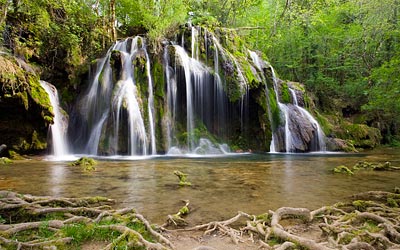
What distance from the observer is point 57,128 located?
14.8 m

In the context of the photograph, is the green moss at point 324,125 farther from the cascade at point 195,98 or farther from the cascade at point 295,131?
the cascade at point 195,98

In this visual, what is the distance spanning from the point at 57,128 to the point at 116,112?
Result: 9.67ft

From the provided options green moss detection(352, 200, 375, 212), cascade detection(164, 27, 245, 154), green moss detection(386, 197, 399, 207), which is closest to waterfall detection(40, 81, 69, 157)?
cascade detection(164, 27, 245, 154)

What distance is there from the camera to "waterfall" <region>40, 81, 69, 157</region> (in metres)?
14.4

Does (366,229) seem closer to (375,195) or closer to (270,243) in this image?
(270,243)

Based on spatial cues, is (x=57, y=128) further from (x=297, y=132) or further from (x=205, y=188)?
(x=297, y=132)

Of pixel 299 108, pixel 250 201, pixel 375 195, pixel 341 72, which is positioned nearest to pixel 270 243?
pixel 250 201

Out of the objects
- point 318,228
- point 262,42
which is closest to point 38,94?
point 318,228

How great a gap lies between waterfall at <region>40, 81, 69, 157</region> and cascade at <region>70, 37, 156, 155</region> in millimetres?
1281

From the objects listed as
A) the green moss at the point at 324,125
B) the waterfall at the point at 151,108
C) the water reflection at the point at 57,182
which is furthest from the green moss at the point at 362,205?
the green moss at the point at 324,125

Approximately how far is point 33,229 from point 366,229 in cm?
392

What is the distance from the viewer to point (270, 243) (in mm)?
3375

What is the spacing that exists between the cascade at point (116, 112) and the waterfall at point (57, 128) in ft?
4.20

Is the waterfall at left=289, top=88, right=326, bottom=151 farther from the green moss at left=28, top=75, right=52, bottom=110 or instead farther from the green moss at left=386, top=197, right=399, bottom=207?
the green moss at left=28, top=75, right=52, bottom=110
